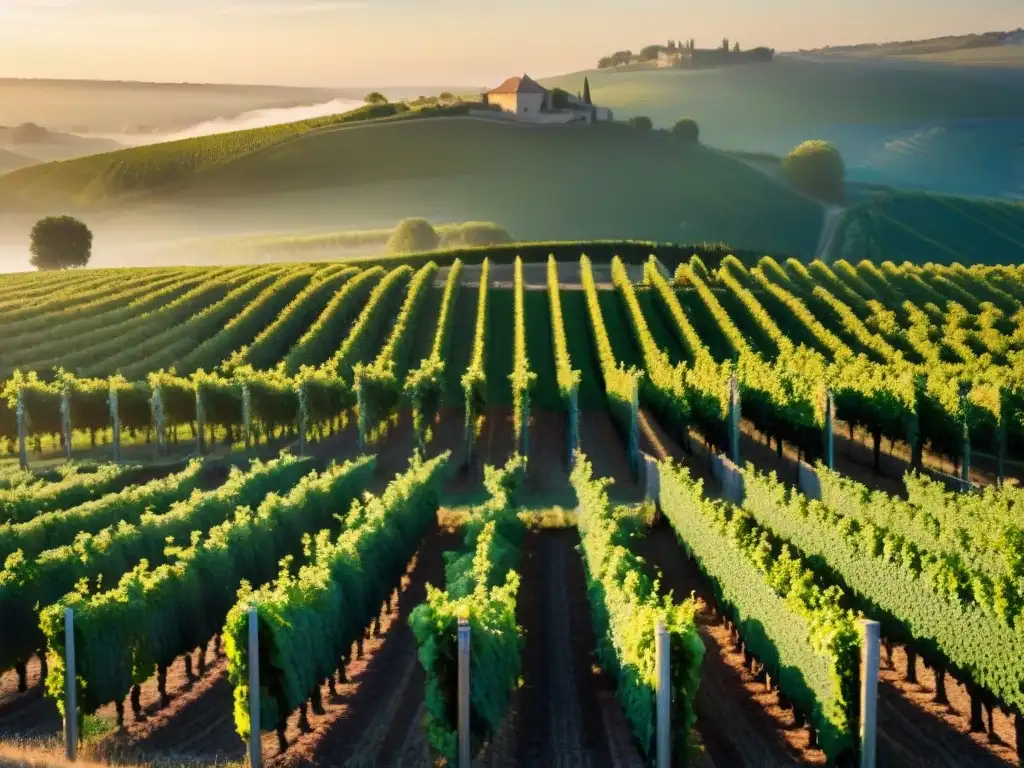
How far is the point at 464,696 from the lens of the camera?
15891mm

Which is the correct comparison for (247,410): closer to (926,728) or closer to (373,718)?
(373,718)

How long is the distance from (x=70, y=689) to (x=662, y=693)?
28.9 ft

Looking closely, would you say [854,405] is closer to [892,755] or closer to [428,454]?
[428,454]

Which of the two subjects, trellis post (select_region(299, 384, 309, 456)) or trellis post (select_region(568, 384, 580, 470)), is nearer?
trellis post (select_region(568, 384, 580, 470))

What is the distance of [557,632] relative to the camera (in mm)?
23312

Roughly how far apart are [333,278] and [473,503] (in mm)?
41772

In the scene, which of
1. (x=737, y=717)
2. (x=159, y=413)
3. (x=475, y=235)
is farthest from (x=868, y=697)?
(x=475, y=235)

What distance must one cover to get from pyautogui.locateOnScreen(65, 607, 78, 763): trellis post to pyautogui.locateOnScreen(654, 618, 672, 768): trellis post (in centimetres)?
857

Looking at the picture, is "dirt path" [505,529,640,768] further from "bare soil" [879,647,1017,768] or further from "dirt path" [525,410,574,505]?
"dirt path" [525,410,574,505]

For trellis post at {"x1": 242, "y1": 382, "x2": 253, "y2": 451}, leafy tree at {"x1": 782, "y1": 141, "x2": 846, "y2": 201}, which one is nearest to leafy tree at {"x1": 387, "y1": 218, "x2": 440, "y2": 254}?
leafy tree at {"x1": 782, "y1": 141, "x2": 846, "y2": 201}

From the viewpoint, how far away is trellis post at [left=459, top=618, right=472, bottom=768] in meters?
15.6

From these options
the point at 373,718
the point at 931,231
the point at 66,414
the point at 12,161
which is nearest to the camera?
the point at 373,718

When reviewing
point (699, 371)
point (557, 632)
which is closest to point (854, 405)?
point (699, 371)

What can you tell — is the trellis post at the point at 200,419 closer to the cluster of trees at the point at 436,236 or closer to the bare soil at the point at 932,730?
the bare soil at the point at 932,730
